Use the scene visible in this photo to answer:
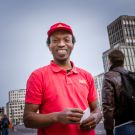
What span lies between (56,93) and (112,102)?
5.12 feet

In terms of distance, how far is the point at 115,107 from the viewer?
361 centimetres

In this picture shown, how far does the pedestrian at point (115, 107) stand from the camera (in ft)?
11.5

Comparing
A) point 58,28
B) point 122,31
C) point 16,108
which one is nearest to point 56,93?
point 58,28

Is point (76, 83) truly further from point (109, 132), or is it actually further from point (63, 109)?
point (109, 132)

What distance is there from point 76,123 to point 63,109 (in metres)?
0.17

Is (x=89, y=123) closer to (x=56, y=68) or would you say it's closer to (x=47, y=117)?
(x=47, y=117)

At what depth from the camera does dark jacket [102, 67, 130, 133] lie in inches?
140

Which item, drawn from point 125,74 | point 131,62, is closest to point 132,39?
point 131,62

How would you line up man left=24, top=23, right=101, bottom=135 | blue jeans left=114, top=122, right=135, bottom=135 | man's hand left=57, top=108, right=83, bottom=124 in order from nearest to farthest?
man's hand left=57, top=108, right=83, bottom=124 → man left=24, top=23, right=101, bottom=135 → blue jeans left=114, top=122, right=135, bottom=135

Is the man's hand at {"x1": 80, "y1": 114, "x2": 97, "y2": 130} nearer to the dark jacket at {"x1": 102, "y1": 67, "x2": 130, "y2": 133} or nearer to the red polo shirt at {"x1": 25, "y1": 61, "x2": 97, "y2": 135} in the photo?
the red polo shirt at {"x1": 25, "y1": 61, "x2": 97, "y2": 135}

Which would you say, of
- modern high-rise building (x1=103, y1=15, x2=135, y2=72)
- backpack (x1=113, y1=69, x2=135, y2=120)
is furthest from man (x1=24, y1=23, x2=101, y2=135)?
modern high-rise building (x1=103, y1=15, x2=135, y2=72)

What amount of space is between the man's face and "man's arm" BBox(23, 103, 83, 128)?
18.4 inches

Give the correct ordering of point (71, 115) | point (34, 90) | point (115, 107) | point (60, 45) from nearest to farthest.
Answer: point (71, 115) → point (34, 90) → point (60, 45) → point (115, 107)

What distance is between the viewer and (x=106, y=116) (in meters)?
3.66
